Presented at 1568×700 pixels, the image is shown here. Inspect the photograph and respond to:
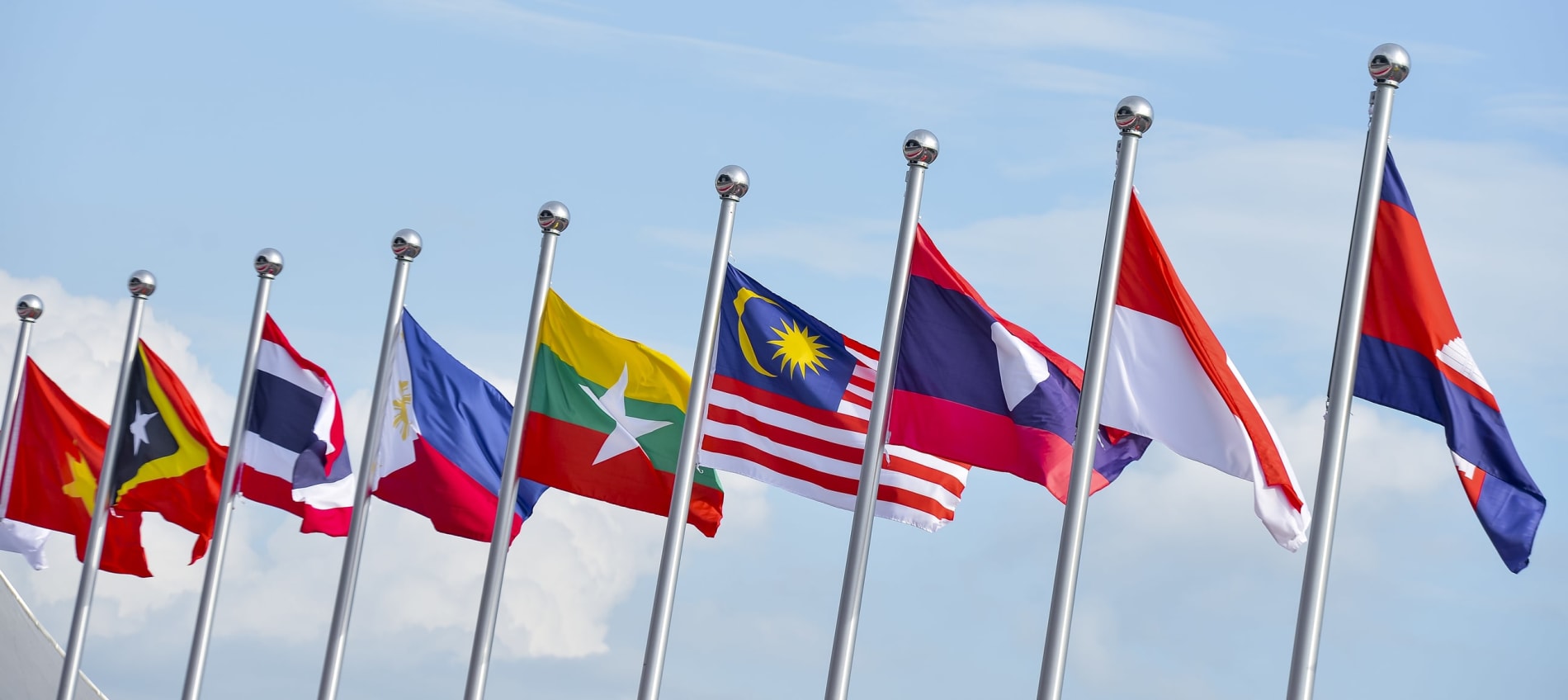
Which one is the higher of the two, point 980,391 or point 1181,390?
point 1181,390

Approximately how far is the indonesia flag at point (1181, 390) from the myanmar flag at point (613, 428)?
432 centimetres

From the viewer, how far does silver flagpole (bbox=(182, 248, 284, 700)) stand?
18.3 metres

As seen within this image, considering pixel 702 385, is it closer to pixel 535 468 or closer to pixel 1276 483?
pixel 535 468

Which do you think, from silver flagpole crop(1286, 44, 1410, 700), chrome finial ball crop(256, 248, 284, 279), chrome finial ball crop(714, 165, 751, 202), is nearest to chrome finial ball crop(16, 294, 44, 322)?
chrome finial ball crop(256, 248, 284, 279)

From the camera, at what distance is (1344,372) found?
1108cm

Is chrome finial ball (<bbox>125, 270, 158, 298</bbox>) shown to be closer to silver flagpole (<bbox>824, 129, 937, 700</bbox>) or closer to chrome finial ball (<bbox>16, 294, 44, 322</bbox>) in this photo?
chrome finial ball (<bbox>16, 294, 44, 322</bbox>)

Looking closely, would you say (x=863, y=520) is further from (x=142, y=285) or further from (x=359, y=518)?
(x=142, y=285)

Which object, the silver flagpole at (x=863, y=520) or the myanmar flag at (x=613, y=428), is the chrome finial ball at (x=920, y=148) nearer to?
the silver flagpole at (x=863, y=520)

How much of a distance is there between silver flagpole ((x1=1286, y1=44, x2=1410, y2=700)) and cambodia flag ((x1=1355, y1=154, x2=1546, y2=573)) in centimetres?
16

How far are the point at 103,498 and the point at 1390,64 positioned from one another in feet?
50.0

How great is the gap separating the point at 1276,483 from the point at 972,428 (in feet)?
8.10

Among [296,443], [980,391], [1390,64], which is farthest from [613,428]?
[1390,64]

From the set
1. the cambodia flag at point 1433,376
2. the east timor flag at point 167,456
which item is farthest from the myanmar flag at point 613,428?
the cambodia flag at point 1433,376

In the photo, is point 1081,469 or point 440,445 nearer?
point 1081,469
